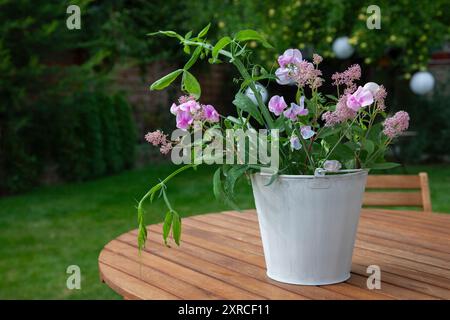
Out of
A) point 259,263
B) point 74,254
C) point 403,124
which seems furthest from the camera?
point 74,254

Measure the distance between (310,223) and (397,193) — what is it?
Result: 1.29 metres

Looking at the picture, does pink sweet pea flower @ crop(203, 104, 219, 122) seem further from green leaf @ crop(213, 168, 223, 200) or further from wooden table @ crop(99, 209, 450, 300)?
wooden table @ crop(99, 209, 450, 300)

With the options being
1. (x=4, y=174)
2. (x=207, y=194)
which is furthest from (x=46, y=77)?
(x=207, y=194)

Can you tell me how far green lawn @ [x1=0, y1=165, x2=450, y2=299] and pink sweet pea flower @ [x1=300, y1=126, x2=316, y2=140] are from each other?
238 centimetres

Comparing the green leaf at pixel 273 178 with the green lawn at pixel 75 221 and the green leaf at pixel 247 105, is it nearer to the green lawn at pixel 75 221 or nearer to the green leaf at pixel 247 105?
the green leaf at pixel 247 105

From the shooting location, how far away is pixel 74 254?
4184 mm

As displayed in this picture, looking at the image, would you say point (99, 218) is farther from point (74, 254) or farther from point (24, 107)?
point (24, 107)

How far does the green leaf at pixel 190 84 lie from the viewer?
1195mm

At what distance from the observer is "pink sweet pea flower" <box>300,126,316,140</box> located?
1203 millimetres

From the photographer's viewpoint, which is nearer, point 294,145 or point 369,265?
point 294,145

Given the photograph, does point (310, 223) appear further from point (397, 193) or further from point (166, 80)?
point (397, 193)

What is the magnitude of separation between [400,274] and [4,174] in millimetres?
5859
